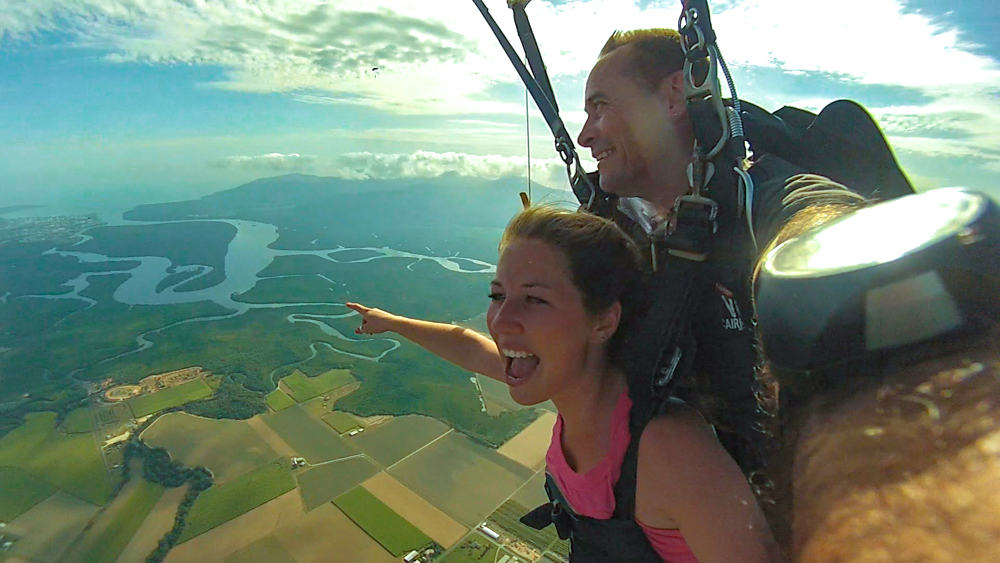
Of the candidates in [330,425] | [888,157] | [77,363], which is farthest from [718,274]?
[77,363]

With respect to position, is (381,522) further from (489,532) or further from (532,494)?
(532,494)

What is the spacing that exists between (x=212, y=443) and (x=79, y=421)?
7.79 meters

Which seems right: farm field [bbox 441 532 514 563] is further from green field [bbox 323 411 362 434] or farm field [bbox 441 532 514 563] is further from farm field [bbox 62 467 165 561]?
farm field [bbox 62 467 165 561]

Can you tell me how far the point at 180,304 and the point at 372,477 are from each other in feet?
99.8

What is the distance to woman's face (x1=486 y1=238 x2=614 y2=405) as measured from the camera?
3.96ft

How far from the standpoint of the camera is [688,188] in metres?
1.22

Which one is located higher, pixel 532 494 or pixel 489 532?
pixel 489 532

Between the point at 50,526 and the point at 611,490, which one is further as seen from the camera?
the point at 50,526

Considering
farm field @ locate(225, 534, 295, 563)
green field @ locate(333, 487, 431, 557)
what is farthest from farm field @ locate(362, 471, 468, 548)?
farm field @ locate(225, 534, 295, 563)

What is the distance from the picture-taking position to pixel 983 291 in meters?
0.39

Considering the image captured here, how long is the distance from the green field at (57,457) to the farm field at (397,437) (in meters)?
9.37

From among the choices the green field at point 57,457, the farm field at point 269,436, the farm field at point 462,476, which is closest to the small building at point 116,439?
the green field at point 57,457

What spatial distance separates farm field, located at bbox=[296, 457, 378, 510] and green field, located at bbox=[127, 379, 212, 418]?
10.2m

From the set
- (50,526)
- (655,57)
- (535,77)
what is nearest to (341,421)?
(50,526)
